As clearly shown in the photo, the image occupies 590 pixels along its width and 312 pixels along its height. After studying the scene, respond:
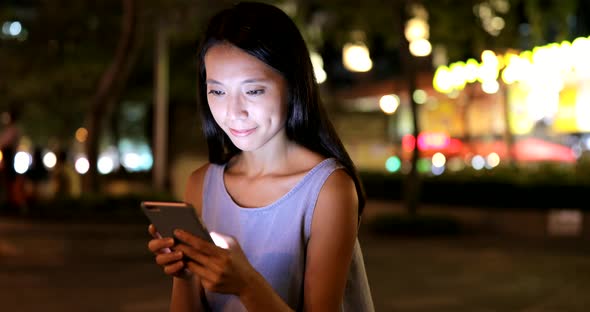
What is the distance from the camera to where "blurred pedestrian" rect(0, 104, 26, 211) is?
1442 cm

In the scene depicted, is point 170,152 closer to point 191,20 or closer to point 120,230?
point 191,20

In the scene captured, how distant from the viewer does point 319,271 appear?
2100 mm

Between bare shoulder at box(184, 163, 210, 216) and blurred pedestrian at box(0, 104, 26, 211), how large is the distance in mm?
12572

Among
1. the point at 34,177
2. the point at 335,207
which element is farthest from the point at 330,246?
the point at 34,177

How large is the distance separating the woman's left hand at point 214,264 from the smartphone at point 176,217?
0.05 feet

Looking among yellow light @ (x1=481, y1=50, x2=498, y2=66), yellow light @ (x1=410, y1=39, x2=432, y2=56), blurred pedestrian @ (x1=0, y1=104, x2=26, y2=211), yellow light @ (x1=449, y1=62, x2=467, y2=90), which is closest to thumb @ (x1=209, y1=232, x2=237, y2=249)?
blurred pedestrian @ (x1=0, y1=104, x2=26, y2=211)

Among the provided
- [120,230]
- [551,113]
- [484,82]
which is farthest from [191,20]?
[551,113]

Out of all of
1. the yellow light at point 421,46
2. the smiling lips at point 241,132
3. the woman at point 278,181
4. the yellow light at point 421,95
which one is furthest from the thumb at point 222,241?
the yellow light at point 421,95

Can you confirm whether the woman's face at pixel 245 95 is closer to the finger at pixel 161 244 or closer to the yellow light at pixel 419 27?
the finger at pixel 161 244

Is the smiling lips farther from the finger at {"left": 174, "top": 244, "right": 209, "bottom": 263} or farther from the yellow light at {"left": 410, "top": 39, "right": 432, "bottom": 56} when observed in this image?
the yellow light at {"left": 410, "top": 39, "right": 432, "bottom": 56}

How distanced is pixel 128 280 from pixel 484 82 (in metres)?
14.1

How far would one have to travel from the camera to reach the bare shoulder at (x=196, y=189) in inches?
94.5

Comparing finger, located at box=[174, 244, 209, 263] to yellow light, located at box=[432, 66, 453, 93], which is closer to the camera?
finger, located at box=[174, 244, 209, 263]

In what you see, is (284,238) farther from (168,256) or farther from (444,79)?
(444,79)
